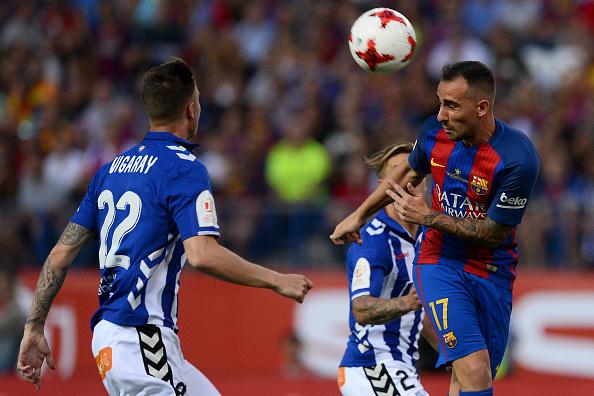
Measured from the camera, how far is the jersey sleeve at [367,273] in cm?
719

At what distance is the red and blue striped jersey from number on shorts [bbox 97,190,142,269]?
2.10 m

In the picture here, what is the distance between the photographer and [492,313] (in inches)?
280

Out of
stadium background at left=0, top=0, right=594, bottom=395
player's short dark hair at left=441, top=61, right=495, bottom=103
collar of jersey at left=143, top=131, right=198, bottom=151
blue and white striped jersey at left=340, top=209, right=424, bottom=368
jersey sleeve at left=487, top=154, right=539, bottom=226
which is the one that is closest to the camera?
collar of jersey at left=143, top=131, right=198, bottom=151

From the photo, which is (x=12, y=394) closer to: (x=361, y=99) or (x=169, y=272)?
(x=169, y=272)

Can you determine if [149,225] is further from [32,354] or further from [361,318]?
[361,318]

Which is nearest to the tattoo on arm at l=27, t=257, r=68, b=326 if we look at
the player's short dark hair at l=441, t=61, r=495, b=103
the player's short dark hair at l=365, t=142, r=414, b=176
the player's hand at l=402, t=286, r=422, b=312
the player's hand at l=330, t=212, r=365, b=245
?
the player's hand at l=330, t=212, r=365, b=245

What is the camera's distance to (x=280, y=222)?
13.5 meters

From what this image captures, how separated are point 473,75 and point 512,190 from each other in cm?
78

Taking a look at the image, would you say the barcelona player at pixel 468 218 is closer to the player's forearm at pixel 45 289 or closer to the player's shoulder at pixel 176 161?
the player's shoulder at pixel 176 161

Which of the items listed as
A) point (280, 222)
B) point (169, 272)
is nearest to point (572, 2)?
point (280, 222)

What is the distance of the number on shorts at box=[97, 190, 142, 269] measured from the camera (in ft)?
20.0

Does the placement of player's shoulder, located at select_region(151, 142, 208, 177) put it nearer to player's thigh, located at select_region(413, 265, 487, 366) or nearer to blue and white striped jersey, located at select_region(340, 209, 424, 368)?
blue and white striped jersey, located at select_region(340, 209, 424, 368)

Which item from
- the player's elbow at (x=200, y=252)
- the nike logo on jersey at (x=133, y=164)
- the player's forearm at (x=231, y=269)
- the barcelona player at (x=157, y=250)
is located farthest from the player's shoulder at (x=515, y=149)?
the nike logo on jersey at (x=133, y=164)

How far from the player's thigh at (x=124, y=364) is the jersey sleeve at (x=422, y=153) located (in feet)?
7.73
